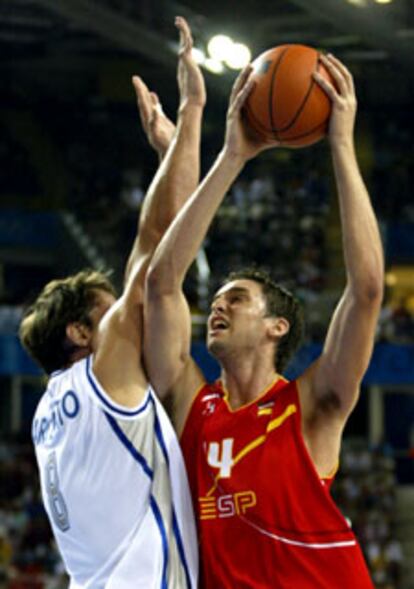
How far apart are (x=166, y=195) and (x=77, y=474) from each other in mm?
1102

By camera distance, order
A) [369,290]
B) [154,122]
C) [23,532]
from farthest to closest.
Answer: [23,532] < [154,122] < [369,290]

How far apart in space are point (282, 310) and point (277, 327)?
0.08m

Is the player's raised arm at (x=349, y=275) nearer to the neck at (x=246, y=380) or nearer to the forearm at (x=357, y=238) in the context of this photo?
the forearm at (x=357, y=238)

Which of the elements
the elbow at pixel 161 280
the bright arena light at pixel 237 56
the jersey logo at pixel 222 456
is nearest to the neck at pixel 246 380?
the jersey logo at pixel 222 456

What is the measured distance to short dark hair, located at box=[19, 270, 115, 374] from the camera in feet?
14.6

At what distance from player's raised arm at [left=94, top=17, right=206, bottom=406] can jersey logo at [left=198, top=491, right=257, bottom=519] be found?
46 centimetres

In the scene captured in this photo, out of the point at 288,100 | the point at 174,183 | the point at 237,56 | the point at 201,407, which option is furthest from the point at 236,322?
the point at 237,56

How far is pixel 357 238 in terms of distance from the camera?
4008 millimetres

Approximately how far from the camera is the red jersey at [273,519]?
4.10m

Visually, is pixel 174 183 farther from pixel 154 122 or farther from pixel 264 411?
pixel 264 411

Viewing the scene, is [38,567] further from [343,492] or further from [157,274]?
[157,274]

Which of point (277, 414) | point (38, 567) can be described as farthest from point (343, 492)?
point (277, 414)

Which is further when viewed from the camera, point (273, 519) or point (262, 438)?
point (262, 438)

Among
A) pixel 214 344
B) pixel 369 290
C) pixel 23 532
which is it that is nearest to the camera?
pixel 369 290
